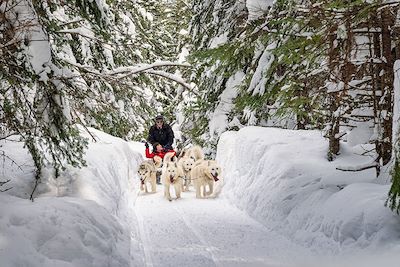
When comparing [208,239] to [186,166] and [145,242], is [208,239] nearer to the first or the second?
[145,242]

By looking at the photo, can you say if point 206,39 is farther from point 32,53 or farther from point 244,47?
point 32,53

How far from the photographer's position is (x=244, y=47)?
721cm

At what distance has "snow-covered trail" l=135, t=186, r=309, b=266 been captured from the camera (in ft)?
19.3

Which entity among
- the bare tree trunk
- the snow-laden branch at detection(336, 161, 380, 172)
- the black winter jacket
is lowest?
the snow-laden branch at detection(336, 161, 380, 172)

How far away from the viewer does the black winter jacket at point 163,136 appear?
14172 mm

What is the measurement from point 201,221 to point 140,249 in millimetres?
2172

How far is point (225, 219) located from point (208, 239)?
1.79m

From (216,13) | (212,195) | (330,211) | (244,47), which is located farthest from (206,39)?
(330,211)

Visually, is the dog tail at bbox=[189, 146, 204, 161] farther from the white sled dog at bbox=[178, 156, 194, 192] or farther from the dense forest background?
the dense forest background

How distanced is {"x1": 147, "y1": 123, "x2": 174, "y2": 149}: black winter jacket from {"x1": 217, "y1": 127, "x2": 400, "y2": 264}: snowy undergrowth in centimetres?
259

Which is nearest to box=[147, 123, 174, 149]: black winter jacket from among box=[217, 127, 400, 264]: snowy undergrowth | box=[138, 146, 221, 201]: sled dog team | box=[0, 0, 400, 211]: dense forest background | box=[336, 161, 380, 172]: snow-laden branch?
box=[138, 146, 221, 201]: sled dog team

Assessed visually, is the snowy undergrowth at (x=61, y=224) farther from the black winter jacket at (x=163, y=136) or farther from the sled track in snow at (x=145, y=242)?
the black winter jacket at (x=163, y=136)

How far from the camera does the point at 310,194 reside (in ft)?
24.0

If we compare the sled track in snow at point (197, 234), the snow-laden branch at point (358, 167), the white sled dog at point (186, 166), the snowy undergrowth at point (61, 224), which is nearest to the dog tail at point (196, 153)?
the white sled dog at point (186, 166)
